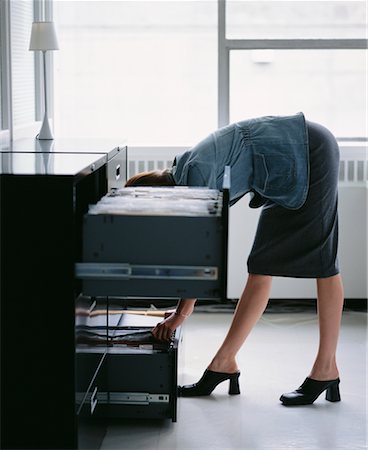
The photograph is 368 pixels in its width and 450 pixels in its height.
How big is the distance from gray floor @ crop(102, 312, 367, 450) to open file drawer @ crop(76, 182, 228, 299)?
2.25 feet

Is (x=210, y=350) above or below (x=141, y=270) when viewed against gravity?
below

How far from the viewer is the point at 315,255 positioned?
3004 mm

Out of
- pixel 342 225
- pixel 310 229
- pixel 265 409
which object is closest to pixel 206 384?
pixel 265 409

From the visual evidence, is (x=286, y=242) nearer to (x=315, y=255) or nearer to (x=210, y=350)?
(x=315, y=255)

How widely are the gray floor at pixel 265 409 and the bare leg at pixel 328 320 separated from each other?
117 millimetres

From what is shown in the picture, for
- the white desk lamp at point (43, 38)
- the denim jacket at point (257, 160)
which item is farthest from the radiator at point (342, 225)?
the denim jacket at point (257, 160)

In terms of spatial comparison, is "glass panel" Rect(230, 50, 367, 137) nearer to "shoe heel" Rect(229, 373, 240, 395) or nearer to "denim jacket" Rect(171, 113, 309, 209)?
"denim jacket" Rect(171, 113, 309, 209)

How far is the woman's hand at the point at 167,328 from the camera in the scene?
2.84 meters

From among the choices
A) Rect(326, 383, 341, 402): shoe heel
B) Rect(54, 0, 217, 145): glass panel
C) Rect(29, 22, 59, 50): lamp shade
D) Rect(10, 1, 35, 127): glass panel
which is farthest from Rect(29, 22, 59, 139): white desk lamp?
Rect(326, 383, 341, 402): shoe heel

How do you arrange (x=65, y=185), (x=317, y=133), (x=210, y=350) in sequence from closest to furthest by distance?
1. (x=65, y=185)
2. (x=317, y=133)
3. (x=210, y=350)

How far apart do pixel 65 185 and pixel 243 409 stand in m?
1.24

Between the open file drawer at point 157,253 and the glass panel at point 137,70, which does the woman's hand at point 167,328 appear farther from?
the glass panel at point 137,70

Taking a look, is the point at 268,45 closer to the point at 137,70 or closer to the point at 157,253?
the point at 137,70

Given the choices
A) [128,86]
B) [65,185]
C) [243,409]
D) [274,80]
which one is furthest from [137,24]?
[65,185]
